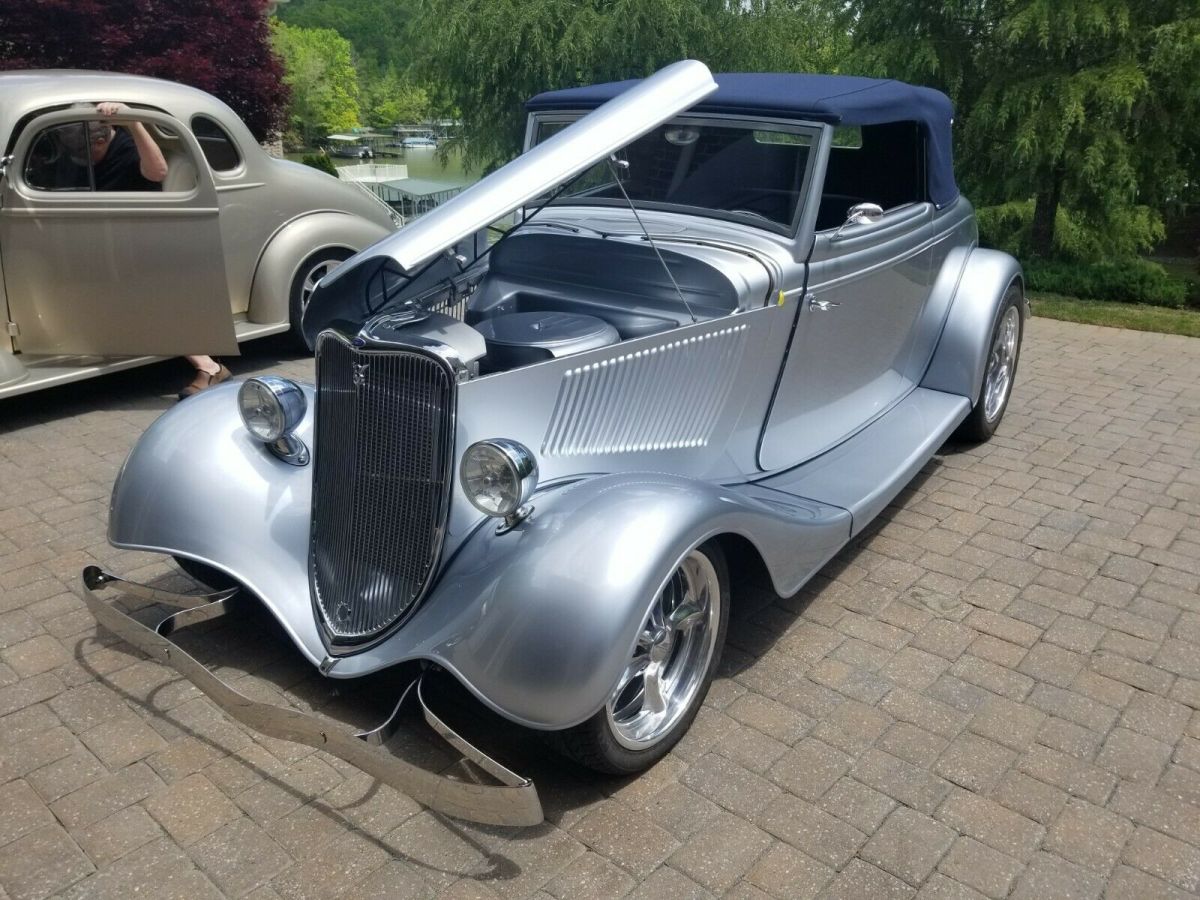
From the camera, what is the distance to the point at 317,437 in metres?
3.08

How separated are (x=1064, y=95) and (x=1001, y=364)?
5698 mm

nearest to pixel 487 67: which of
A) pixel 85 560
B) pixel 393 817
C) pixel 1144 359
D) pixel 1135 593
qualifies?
pixel 1144 359

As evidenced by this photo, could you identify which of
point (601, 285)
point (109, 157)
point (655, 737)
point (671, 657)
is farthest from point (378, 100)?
point (655, 737)

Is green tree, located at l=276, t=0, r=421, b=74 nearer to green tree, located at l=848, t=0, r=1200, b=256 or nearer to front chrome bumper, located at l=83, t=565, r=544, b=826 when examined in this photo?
green tree, located at l=848, t=0, r=1200, b=256

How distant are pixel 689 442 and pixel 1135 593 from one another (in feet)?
6.61

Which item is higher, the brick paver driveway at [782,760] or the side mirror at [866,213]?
the side mirror at [866,213]

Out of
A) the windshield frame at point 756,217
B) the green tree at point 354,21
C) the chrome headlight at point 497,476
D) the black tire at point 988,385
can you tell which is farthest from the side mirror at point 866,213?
the green tree at point 354,21

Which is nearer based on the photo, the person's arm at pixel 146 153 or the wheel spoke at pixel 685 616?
the wheel spoke at pixel 685 616

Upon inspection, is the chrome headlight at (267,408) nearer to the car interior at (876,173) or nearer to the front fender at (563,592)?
the front fender at (563,592)

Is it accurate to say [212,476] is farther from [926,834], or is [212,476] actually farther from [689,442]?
[926,834]

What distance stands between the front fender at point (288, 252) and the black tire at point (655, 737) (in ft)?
15.6

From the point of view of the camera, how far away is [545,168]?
9.40 ft

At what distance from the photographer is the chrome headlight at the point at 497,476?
102 inches

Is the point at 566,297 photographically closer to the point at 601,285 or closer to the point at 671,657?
the point at 601,285
